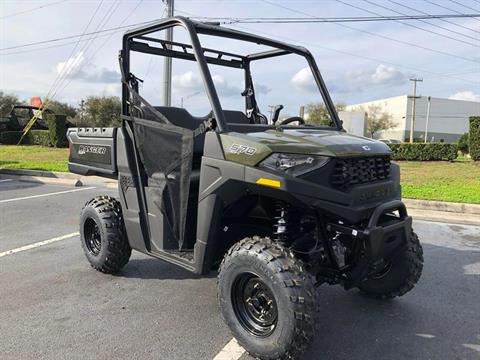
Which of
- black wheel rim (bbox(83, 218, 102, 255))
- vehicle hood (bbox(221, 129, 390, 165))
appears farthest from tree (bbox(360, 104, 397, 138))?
vehicle hood (bbox(221, 129, 390, 165))

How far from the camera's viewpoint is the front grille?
2889mm

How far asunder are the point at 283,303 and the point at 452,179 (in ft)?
36.8

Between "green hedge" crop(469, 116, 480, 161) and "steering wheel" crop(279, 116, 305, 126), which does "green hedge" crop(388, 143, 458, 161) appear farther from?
"steering wheel" crop(279, 116, 305, 126)

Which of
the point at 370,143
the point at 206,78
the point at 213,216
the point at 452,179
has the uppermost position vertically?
the point at 206,78

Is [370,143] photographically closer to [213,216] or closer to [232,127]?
[232,127]

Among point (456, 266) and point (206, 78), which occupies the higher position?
point (206, 78)

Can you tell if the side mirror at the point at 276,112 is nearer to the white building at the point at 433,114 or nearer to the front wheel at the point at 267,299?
the front wheel at the point at 267,299

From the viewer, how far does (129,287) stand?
14.0 ft

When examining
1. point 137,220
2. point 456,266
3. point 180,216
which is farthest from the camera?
point 456,266

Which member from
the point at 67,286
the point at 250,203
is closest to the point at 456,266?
the point at 250,203

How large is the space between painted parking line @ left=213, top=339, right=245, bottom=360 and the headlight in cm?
128

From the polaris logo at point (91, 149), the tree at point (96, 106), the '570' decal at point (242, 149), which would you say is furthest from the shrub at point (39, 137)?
the '570' decal at point (242, 149)

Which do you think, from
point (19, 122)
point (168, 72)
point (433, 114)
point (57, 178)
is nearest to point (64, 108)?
point (19, 122)

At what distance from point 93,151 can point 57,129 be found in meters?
20.2
